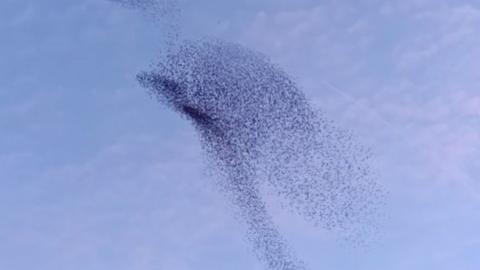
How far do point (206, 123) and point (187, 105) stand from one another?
1275 millimetres

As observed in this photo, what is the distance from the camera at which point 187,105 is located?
40.2m

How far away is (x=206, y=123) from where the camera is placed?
40.5m
